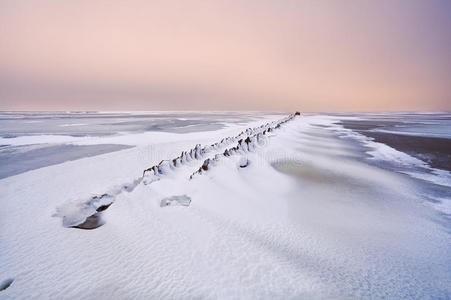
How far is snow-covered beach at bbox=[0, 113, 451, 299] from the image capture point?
74.2 inches

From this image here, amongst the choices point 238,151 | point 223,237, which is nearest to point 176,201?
point 223,237

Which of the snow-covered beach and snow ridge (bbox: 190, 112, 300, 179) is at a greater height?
snow ridge (bbox: 190, 112, 300, 179)

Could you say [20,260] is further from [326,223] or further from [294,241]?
[326,223]

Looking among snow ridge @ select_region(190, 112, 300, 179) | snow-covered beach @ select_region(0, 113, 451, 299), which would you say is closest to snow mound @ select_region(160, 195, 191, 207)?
snow-covered beach @ select_region(0, 113, 451, 299)

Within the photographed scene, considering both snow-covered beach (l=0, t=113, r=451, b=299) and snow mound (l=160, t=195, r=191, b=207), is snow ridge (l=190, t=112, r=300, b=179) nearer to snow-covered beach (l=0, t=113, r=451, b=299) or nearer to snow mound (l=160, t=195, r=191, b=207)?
snow-covered beach (l=0, t=113, r=451, b=299)

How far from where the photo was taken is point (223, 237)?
2.53 meters

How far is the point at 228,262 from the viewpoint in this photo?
2133mm

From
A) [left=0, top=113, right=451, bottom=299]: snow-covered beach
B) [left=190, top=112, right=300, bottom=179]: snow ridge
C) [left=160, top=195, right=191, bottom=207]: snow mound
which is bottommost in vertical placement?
[left=0, top=113, right=451, bottom=299]: snow-covered beach

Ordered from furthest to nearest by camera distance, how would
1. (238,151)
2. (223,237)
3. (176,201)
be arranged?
(238,151) → (176,201) → (223,237)

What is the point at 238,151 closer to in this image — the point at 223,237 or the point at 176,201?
the point at 176,201

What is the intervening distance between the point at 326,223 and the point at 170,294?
211cm

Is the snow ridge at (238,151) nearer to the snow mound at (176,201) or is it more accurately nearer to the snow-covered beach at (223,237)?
the snow-covered beach at (223,237)

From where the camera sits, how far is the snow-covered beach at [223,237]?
1.89 m

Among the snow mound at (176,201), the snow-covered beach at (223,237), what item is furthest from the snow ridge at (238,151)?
the snow mound at (176,201)
